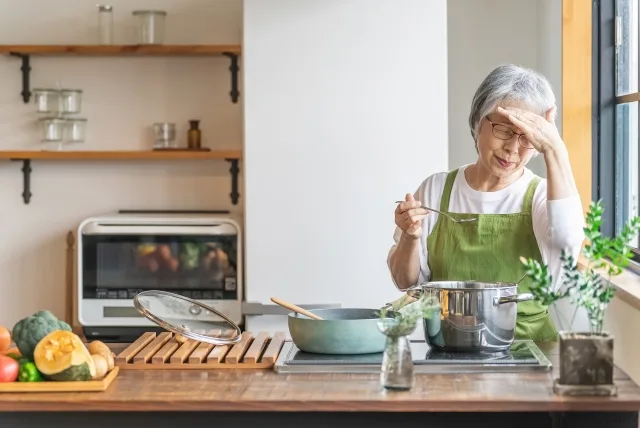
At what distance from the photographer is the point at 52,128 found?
4.08 metres

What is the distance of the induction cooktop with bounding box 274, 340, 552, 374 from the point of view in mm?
1968

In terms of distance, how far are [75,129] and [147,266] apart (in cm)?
75

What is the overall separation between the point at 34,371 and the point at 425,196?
1.11 meters

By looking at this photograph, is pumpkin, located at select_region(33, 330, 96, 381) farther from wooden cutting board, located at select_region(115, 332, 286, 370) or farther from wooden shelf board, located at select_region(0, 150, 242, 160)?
wooden shelf board, located at select_region(0, 150, 242, 160)

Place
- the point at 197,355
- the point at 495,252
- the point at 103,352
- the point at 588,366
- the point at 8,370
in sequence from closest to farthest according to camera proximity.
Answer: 1. the point at 588,366
2. the point at 8,370
3. the point at 103,352
4. the point at 197,355
5. the point at 495,252

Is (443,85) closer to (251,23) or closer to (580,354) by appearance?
(251,23)

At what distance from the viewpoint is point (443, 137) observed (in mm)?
3492

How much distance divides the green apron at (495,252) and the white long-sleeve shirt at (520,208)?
2 centimetres

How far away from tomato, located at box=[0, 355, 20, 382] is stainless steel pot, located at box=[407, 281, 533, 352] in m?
0.80

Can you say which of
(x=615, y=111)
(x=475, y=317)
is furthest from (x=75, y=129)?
(x=475, y=317)

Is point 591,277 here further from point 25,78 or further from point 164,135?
point 25,78

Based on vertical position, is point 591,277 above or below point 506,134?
below

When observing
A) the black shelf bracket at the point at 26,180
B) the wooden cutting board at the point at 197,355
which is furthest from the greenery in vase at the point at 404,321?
the black shelf bracket at the point at 26,180

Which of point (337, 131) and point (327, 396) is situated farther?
point (337, 131)
